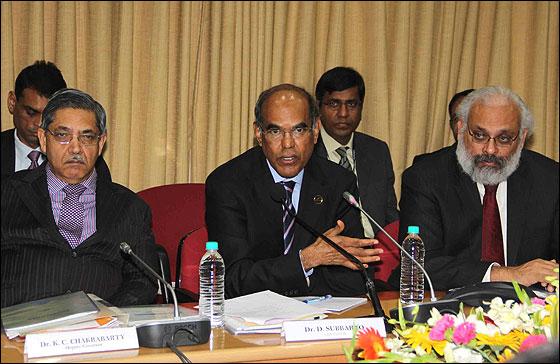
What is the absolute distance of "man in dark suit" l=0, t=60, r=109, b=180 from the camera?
4.30 m

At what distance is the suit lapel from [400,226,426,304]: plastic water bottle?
0.41 meters

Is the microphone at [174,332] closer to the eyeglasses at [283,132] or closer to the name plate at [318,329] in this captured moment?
the name plate at [318,329]

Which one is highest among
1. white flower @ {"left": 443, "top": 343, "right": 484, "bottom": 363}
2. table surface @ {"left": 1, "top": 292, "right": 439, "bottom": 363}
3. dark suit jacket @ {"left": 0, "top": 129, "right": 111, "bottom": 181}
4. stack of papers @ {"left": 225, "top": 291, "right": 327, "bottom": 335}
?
dark suit jacket @ {"left": 0, "top": 129, "right": 111, "bottom": 181}

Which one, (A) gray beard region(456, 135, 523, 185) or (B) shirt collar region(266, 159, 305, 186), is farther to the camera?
(B) shirt collar region(266, 159, 305, 186)

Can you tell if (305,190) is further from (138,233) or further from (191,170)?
(191,170)

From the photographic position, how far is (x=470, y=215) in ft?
11.8

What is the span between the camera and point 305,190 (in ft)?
12.1

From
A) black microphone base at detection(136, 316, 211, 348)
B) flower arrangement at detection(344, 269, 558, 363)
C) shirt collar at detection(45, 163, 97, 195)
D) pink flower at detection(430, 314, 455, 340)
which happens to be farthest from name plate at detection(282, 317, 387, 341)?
shirt collar at detection(45, 163, 97, 195)

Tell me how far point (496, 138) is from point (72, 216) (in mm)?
1769

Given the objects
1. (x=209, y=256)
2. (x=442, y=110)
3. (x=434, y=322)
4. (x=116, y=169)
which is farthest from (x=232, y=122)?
(x=434, y=322)

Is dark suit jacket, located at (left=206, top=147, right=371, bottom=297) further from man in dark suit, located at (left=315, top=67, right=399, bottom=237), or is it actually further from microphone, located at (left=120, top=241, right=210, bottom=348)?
man in dark suit, located at (left=315, top=67, right=399, bottom=237)

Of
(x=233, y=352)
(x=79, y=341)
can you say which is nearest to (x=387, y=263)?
(x=233, y=352)

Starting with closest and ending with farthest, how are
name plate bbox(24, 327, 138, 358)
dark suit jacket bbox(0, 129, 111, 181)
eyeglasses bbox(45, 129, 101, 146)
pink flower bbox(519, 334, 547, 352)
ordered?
pink flower bbox(519, 334, 547, 352) < name plate bbox(24, 327, 138, 358) < eyeglasses bbox(45, 129, 101, 146) < dark suit jacket bbox(0, 129, 111, 181)

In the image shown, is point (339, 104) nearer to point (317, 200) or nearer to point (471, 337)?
point (317, 200)
